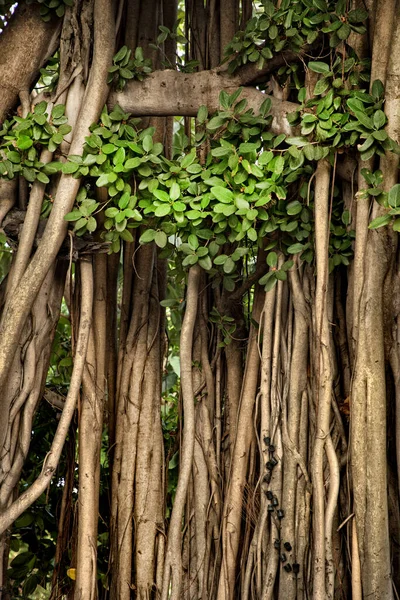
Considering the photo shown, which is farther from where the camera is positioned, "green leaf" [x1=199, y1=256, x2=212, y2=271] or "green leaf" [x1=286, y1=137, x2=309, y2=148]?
"green leaf" [x1=199, y1=256, x2=212, y2=271]

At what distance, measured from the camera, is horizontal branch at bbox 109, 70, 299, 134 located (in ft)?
7.47

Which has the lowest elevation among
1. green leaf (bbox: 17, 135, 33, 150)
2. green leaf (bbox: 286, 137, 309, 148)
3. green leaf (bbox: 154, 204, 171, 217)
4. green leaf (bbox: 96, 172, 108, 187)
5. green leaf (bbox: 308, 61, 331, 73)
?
green leaf (bbox: 154, 204, 171, 217)

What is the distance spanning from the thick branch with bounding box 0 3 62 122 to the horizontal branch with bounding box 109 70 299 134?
Result: 286 mm

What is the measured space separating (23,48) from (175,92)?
51 centimetres

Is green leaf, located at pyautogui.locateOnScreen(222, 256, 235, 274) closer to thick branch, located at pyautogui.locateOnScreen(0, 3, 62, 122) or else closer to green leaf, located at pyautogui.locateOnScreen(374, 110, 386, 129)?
green leaf, located at pyautogui.locateOnScreen(374, 110, 386, 129)

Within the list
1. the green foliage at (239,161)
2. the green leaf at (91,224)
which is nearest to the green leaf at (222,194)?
the green foliage at (239,161)

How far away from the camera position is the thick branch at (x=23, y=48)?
2.31m

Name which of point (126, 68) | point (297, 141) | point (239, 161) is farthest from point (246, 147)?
point (126, 68)

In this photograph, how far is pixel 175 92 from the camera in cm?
229

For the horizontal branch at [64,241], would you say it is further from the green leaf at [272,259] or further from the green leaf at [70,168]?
the green leaf at [272,259]

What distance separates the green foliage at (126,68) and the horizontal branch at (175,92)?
2 centimetres

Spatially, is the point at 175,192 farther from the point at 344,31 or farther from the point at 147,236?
the point at 344,31

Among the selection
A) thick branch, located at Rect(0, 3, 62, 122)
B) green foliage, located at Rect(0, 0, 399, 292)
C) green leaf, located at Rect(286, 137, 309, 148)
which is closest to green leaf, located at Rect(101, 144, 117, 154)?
green foliage, located at Rect(0, 0, 399, 292)

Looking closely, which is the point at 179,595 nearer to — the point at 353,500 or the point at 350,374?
the point at 353,500
